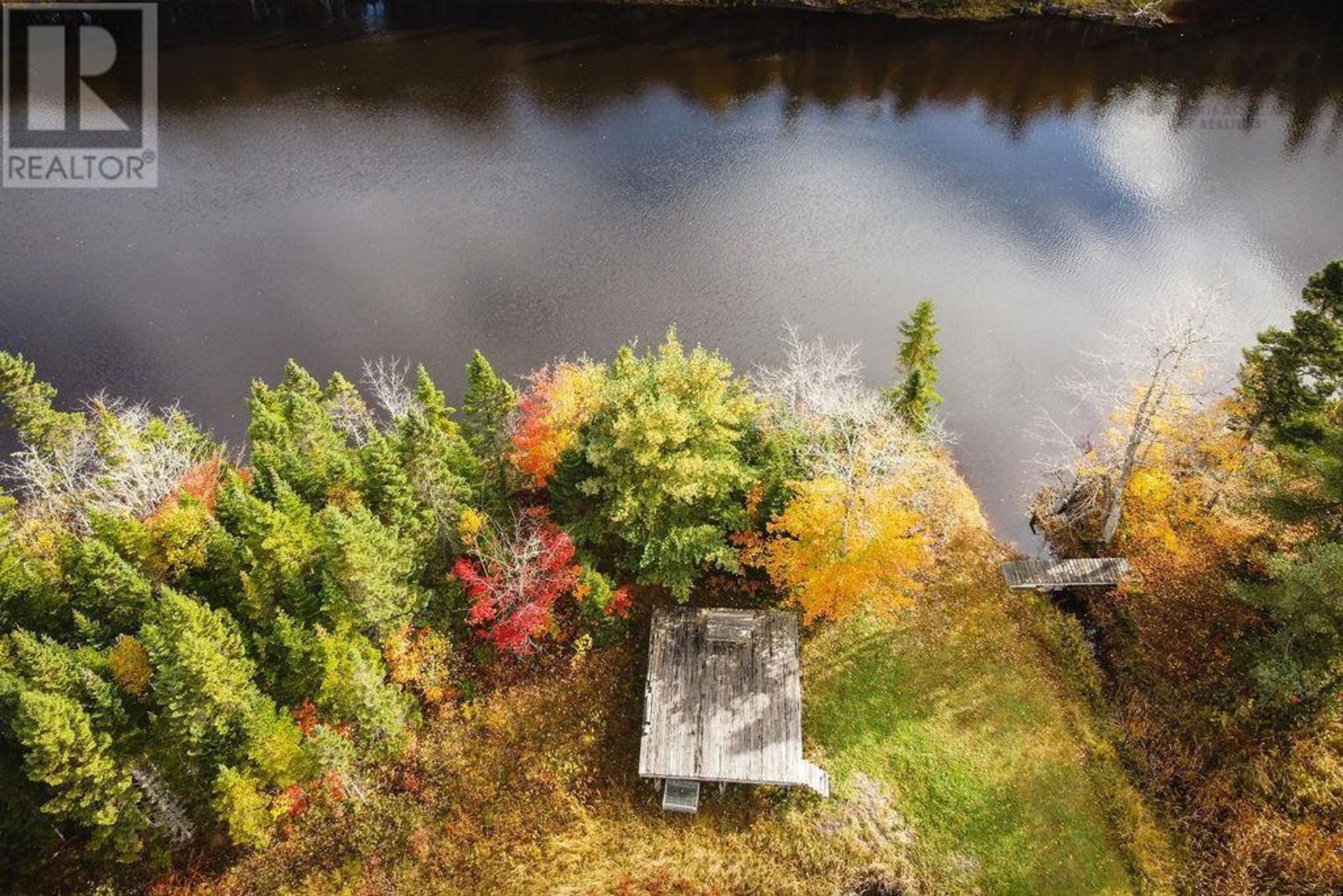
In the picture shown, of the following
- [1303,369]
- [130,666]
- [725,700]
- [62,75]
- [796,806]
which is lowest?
[796,806]

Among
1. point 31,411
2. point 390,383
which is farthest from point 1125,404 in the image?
point 31,411

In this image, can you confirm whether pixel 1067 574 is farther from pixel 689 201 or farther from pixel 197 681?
pixel 689 201

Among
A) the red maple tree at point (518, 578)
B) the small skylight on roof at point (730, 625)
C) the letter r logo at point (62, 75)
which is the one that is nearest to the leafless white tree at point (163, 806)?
the red maple tree at point (518, 578)

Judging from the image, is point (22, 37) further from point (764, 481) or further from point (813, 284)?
point (764, 481)

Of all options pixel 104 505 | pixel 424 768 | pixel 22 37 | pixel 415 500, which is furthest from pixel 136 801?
pixel 22 37

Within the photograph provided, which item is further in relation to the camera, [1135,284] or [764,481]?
[1135,284]

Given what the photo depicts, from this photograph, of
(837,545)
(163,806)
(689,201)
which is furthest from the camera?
(689,201)
